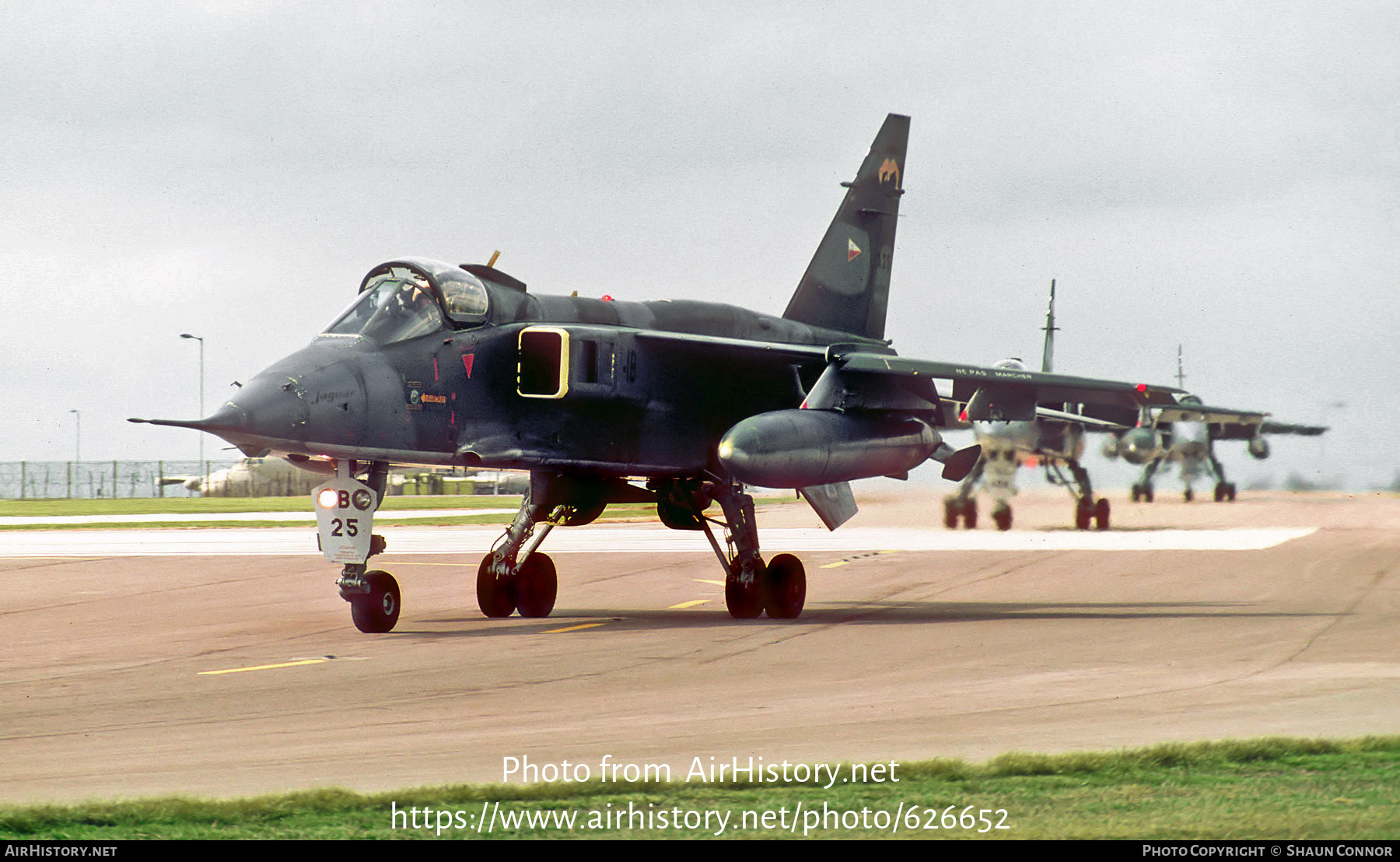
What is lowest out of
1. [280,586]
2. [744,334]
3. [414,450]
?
[280,586]

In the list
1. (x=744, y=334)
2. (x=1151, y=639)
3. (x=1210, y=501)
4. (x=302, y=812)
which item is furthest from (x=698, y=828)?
(x=1210, y=501)

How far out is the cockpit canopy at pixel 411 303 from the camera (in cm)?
1566

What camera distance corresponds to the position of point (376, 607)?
15.8 meters

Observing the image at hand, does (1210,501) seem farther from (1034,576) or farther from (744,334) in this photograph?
(744,334)

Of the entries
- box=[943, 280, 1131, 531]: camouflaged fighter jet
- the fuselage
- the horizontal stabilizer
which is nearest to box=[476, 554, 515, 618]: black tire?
the fuselage

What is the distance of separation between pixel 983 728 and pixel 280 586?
1631cm

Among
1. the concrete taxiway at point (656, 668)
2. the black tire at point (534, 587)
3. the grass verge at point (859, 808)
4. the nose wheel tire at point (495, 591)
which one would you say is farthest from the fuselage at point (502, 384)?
the grass verge at point (859, 808)

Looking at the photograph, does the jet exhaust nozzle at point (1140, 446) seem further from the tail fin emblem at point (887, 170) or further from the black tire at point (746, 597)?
the black tire at point (746, 597)

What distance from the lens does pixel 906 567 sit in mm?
26703

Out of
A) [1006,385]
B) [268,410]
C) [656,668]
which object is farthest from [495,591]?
[1006,385]

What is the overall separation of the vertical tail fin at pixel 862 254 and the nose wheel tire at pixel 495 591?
6.22m

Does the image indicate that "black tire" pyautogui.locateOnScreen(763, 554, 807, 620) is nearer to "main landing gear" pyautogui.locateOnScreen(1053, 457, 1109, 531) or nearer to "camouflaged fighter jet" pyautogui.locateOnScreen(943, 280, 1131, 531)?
"camouflaged fighter jet" pyautogui.locateOnScreen(943, 280, 1131, 531)

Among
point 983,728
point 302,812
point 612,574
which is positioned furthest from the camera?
point 612,574

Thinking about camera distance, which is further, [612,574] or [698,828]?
[612,574]
